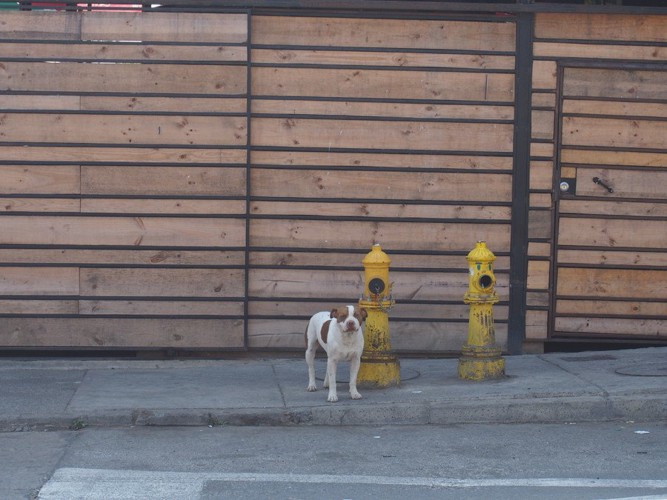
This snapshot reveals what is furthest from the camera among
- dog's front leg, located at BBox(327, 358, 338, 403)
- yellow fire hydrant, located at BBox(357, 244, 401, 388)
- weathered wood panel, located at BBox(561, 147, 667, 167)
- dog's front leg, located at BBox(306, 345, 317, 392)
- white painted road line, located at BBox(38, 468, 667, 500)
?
weathered wood panel, located at BBox(561, 147, 667, 167)

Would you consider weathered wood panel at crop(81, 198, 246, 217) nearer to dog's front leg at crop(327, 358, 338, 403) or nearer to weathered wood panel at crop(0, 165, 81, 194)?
weathered wood panel at crop(0, 165, 81, 194)

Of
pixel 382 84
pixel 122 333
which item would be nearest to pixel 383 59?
pixel 382 84

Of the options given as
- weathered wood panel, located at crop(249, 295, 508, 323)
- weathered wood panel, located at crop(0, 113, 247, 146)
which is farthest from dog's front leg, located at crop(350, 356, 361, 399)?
weathered wood panel, located at crop(0, 113, 247, 146)

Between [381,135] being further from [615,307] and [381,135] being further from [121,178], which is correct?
[615,307]

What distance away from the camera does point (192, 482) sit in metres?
6.26

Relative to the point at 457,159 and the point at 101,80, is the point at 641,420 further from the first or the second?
the point at 101,80

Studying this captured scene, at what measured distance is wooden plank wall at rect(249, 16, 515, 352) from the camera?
10.0 metres

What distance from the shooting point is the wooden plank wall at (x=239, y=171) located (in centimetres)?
987

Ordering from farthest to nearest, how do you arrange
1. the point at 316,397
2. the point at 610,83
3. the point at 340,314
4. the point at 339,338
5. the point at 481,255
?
the point at 610,83, the point at 481,255, the point at 316,397, the point at 339,338, the point at 340,314

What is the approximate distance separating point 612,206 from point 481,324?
2.25m

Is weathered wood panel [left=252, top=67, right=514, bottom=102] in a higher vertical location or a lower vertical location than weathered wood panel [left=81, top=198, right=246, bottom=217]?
higher

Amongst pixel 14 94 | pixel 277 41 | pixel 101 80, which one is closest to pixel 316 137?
pixel 277 41

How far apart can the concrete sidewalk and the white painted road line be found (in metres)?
1.40

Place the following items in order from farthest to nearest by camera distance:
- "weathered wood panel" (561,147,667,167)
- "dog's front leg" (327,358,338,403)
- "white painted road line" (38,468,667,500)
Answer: "weathered wood panel" (561,147,667,167), "dog's front leg" (327,358,338,403), "white painted road line" (38,468,667,500)
